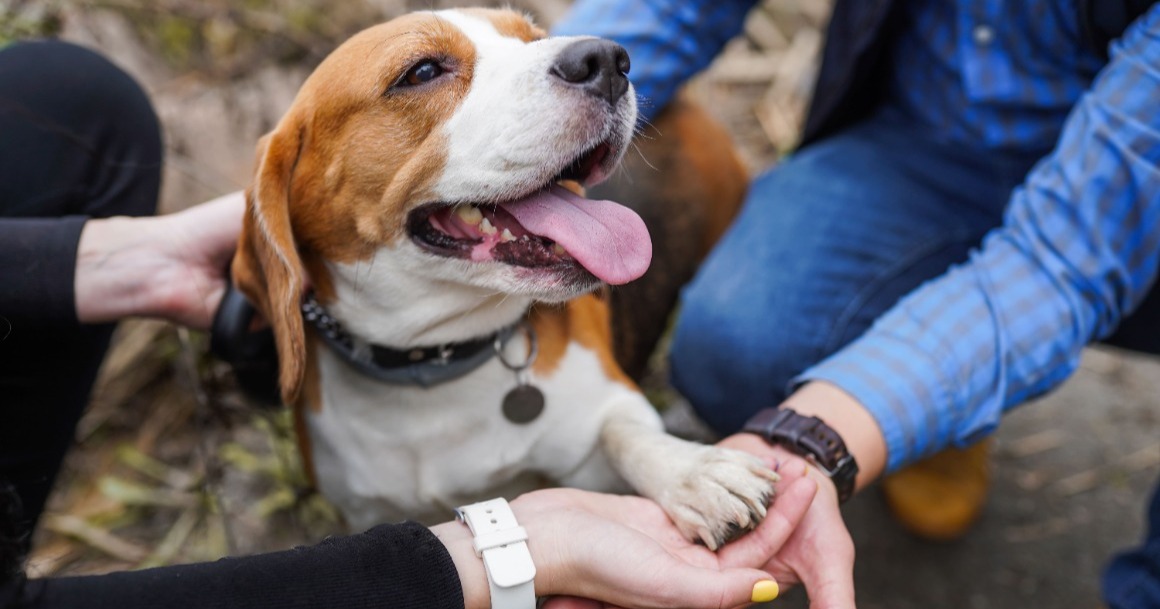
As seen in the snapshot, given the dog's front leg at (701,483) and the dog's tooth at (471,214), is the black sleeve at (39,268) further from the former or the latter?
the dog's front leg at (701,483)

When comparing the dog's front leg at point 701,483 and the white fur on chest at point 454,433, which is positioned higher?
the dog's front leg at point 701,483

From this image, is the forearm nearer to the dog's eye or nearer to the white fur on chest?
the white fur on chest

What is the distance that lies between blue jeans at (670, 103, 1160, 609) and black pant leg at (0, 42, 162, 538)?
1.44m

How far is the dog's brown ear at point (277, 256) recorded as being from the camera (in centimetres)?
180

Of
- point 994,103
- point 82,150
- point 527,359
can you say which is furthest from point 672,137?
point 82,150

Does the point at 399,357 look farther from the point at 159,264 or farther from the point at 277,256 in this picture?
the point at 159,264

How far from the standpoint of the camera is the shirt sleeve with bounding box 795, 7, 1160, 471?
6.23 feet

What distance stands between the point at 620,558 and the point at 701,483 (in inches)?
10.1

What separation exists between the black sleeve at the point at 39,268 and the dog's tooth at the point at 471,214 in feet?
2.44

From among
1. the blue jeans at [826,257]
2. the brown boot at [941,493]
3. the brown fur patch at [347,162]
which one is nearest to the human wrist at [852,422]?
the blue jeans at [826,257]

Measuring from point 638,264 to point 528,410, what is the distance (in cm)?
46

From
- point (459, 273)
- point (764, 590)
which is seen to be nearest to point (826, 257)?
point (459, 273)

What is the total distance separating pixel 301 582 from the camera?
4.47 feet

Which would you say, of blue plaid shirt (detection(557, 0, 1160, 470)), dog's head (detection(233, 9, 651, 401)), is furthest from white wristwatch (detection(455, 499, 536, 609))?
blue plaid shirt (detection(557, 0, 1160, 470))
